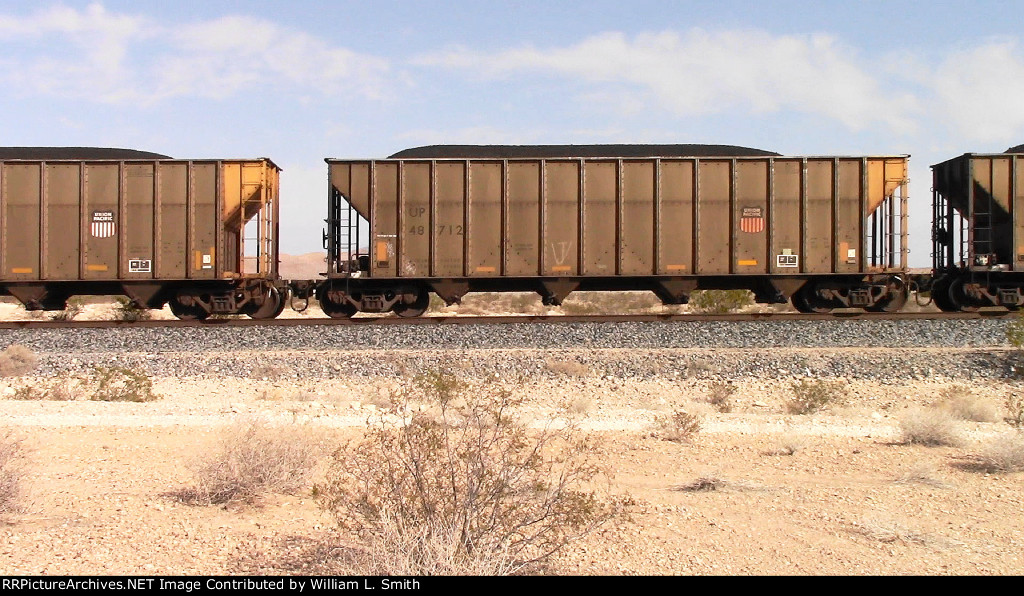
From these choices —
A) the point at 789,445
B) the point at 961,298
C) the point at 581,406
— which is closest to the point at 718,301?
the point at 961,298

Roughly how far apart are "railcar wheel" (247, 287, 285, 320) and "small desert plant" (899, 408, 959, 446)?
13176 millimetres

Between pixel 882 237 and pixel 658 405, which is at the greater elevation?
pixel 882 237

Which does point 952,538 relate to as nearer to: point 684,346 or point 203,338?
point 684,346

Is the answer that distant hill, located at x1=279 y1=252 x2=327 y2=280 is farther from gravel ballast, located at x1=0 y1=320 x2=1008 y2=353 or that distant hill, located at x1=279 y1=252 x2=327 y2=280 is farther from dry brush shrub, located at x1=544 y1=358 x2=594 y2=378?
dry brush shrub, located at x1=544 y1=358 x2=594 y2=378

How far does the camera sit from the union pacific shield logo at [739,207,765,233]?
55.4ft

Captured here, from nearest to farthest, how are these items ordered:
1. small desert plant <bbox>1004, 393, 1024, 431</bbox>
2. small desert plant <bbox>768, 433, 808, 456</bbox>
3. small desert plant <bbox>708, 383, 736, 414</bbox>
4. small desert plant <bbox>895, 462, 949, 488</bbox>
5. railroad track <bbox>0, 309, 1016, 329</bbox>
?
small desert plant <bbox>895, 462, 949, 488</bbox> → small desert plant <bbox>768, 433, 808, 456</bbox> → small desert plant <bbox>1004, 393, 1024, 431</bbox> → small desert plant <bbox>708, 383, 736, 414</bbox> → railroad track <bbox>0, 309, 1016, 329</bbox>

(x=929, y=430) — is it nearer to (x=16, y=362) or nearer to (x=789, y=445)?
(x=789, y=445)

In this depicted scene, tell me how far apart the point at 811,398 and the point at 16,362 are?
11.8 meters

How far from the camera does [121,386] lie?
37.9 ft

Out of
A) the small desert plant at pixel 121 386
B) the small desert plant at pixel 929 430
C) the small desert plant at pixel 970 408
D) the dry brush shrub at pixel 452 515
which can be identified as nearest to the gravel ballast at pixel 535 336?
the small desert plant at pixel 121 386

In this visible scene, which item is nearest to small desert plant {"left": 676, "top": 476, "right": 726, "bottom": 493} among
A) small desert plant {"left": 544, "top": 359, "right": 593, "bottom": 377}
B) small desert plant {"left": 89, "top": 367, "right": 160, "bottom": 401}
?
small desert plant {"left": 544, "top": 359, "right": 593, "bottom": 377}
